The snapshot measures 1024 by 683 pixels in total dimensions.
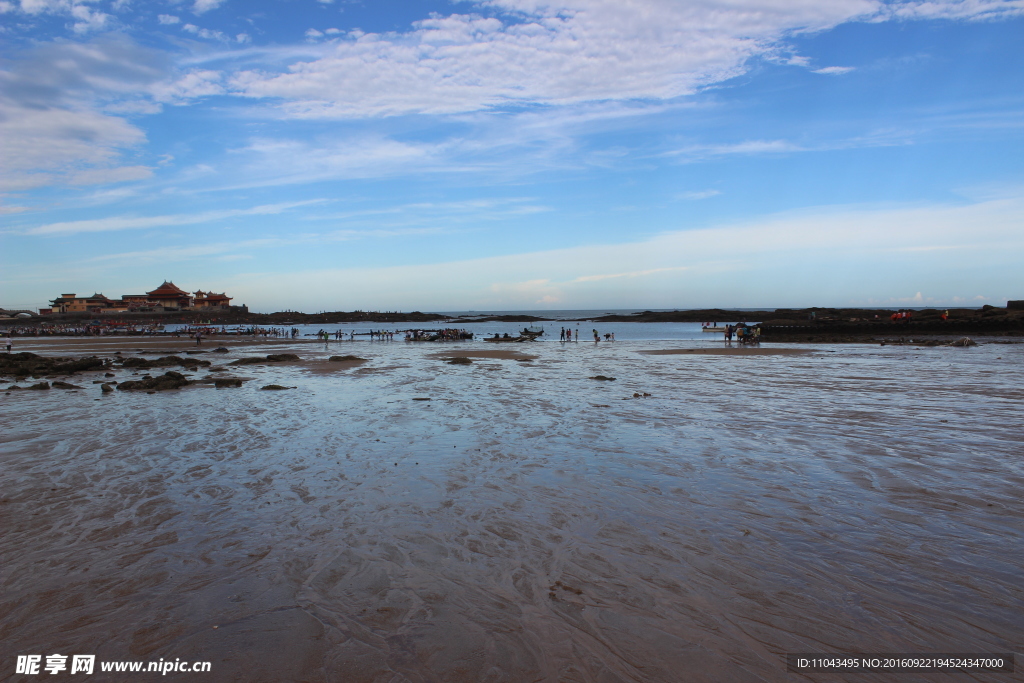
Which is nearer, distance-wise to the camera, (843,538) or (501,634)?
(501,634)

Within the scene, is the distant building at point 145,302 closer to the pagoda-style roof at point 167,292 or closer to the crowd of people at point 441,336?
the pagoda-style roof at point 167,292

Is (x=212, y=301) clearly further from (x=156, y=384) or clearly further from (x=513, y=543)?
(x=513, y=543)

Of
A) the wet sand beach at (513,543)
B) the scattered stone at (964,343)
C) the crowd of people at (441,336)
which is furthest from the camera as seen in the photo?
the crowd of people at (441,336)

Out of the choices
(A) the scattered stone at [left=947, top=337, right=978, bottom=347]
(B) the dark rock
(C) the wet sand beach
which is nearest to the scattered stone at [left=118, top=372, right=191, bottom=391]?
(C) the wet sand beach

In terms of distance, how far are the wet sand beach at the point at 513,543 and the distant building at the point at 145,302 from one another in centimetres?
12545

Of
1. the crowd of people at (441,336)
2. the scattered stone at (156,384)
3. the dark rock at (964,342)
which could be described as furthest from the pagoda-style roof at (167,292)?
the dark rock at (964,342)

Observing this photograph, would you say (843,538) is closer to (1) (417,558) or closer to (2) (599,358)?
(1) (417,558)

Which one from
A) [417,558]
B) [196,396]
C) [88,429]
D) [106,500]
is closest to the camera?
[417,558]

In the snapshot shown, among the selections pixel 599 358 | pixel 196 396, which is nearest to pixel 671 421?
pixel 196 396

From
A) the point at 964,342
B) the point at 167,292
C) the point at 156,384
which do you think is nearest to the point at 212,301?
the point at 167,292

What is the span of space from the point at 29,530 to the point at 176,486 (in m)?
1.82

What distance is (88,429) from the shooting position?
11867 mm

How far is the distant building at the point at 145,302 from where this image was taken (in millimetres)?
116688

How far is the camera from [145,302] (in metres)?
119
